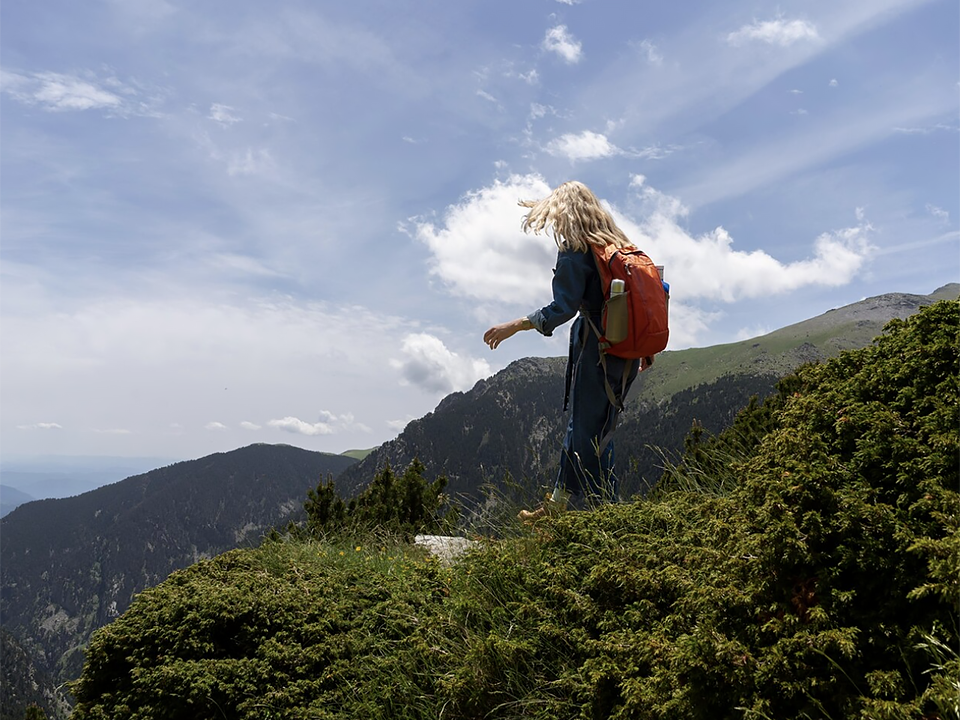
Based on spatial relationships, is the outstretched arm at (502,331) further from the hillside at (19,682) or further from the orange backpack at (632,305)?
the hillside at (19,682)

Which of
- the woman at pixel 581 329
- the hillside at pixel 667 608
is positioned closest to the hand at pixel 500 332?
the woman at pixel 581 329

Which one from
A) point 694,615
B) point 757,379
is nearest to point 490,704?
point 694,615

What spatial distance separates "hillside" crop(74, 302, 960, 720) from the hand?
146 centimetres

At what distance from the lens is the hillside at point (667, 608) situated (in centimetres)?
202

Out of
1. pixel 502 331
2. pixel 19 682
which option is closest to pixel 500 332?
pixel 502 331

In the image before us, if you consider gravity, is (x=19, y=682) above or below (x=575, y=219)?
below

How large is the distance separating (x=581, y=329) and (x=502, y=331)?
0.63 m

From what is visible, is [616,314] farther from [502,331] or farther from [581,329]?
[502,331]

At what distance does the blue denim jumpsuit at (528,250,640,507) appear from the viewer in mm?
4758

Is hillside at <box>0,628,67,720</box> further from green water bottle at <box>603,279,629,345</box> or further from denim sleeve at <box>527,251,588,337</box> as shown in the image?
green water bottle at <box>603,279,629,345</box>

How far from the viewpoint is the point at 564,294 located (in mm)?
4758

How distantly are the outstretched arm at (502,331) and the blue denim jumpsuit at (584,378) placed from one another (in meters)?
0.14

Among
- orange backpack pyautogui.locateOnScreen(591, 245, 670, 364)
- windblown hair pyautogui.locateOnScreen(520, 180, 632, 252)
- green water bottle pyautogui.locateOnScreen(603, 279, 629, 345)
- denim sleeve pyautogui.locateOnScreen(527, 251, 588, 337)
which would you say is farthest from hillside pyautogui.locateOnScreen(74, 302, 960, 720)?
windblown hair pyautogui.locateOnScreen(520, 180, 632, 252)

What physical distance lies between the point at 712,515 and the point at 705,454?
2.20 meters
